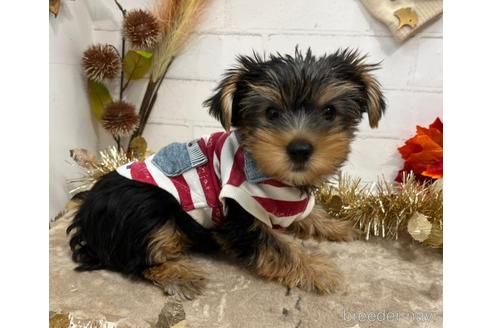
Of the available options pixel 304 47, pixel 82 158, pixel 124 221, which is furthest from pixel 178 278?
pixel 304 47

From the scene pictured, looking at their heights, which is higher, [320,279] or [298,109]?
[298,109]

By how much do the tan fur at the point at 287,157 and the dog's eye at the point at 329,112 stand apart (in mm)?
90

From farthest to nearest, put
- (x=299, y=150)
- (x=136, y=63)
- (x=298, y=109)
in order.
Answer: (x=136, y=63) → (x=298, y=109) → (x=299, y=150)

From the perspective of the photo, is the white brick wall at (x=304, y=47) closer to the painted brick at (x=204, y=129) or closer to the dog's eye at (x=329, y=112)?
the painted brick at (x=204, y=129)

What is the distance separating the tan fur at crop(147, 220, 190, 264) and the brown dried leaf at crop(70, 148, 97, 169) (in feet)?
3.01

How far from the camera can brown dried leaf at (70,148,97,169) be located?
9.11 feet

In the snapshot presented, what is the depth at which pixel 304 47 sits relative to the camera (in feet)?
8.77

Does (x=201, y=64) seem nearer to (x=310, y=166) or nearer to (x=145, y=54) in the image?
(x=145, y=54)

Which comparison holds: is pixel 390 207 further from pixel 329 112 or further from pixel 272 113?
pixel 272 113

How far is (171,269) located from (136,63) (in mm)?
1353

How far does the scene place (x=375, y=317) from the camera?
6.20ft

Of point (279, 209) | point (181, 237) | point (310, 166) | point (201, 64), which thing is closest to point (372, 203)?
point (279, 209)

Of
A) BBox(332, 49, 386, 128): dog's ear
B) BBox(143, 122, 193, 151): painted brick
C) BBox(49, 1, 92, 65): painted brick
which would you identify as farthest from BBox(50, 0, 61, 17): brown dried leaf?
BBox(332, 49, 386, 128): dog's ear

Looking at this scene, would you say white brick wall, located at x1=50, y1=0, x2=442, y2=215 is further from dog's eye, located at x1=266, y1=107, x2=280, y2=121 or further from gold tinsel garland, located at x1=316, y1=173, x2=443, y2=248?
dog's eye, located at x1=266, y1=107, x2=280, y2=121
